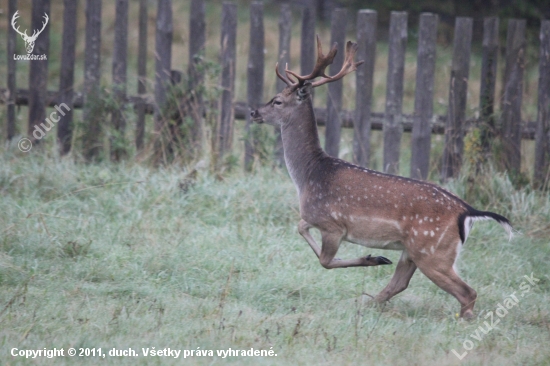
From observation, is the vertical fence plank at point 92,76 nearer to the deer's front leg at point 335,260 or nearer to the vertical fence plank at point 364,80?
the vertical fence plank at point 364,80

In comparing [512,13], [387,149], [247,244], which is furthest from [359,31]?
[512,13]

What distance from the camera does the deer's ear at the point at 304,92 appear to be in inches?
256

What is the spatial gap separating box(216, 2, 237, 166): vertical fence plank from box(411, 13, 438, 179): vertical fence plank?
2240mm

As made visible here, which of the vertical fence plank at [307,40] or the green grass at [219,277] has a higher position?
the vertical fence plank at [307,40]

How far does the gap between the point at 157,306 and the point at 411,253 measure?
1971 millimetres

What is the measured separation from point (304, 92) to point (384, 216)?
1.62 metres

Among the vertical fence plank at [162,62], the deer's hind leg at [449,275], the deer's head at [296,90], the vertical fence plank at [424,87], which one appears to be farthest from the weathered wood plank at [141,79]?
the deer's hind leg at [449,275]

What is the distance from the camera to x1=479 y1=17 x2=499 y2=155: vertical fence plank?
8195 mm

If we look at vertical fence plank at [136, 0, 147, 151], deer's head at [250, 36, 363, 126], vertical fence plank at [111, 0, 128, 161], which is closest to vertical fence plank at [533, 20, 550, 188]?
deer's head at [250, 36, 363, 126]

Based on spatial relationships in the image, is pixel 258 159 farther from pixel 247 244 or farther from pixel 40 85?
pixel 40 85

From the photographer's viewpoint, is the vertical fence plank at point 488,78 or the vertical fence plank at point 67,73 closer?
the vertical fence plank at point 488,78

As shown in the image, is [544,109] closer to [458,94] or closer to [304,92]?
[458,94]

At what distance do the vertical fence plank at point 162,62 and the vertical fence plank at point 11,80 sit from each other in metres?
1.73

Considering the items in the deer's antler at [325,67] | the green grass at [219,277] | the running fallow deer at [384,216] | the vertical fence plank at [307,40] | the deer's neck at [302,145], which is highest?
the vertical fence plank at [307,40]
